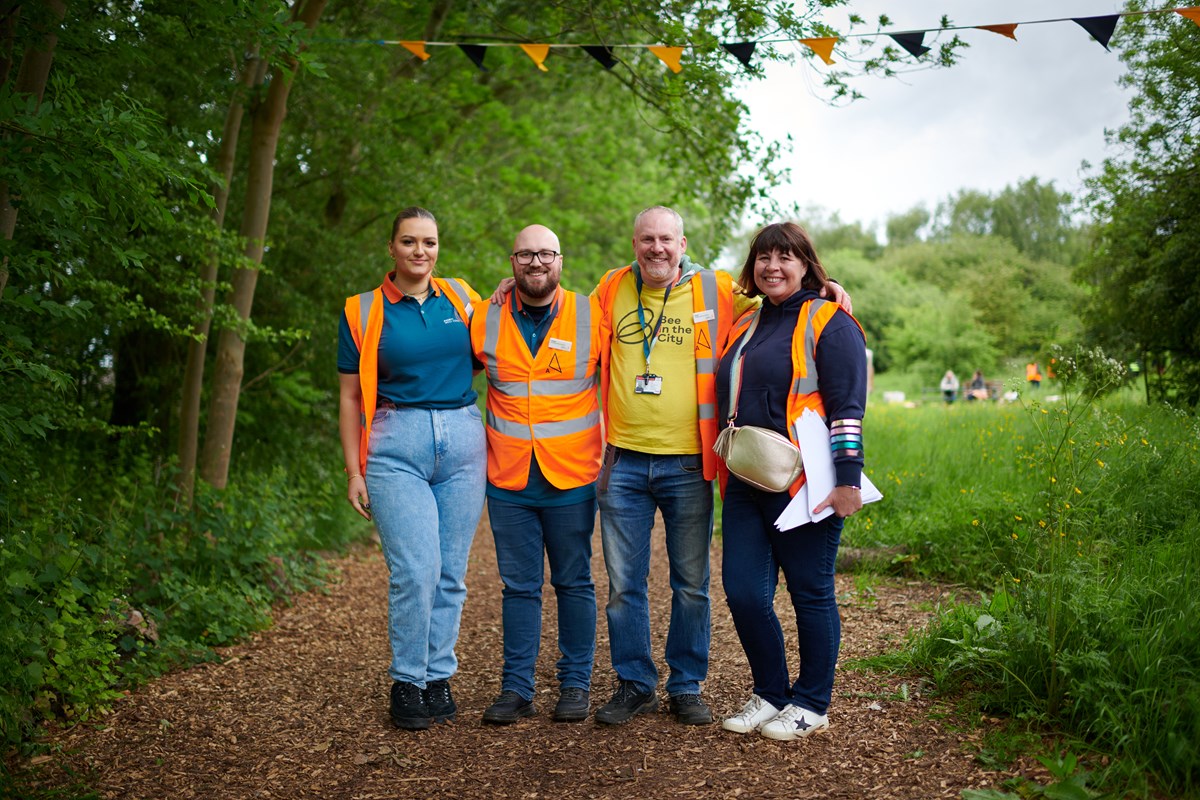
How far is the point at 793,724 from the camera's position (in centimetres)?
374

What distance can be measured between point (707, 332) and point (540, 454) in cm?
84

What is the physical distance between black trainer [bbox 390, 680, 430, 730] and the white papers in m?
1.67

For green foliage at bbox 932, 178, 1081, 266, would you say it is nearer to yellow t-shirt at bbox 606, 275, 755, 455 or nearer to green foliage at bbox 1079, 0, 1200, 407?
green foliage at bbox 1079, 0, 1200, 407

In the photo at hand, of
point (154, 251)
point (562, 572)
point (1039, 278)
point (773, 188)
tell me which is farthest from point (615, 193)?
point (1039, 278)

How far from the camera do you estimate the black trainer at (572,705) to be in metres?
4.07

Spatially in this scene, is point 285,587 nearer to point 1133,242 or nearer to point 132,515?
point 132,515

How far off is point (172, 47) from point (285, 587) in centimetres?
352

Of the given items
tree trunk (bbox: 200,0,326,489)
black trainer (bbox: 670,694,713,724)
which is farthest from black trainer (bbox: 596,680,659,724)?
tree trunk (bbox: 200,0,326,489)

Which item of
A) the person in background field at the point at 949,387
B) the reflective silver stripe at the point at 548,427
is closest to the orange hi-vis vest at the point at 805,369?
the reflective silver stripe at the point at 548,427

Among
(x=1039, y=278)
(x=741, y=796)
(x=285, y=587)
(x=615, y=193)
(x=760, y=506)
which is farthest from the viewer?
(x=1039, y=278)

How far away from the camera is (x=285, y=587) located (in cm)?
660

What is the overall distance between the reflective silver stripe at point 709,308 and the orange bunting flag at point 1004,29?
2910 mm

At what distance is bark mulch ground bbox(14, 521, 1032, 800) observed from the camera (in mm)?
3434

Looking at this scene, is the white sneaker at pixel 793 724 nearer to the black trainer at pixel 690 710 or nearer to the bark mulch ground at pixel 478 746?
the bark mulch ground at pixel 478 746
